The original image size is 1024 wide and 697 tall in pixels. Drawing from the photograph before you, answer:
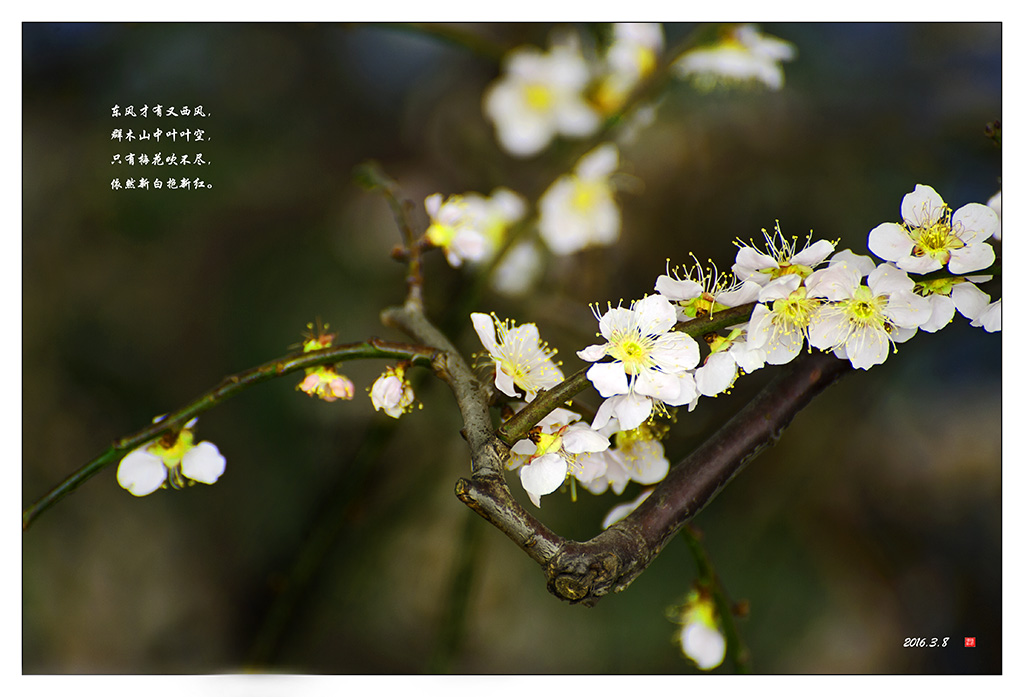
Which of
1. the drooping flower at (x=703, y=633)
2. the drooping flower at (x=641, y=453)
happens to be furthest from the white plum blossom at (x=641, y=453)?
the drooping flower at (x=703, y=633)

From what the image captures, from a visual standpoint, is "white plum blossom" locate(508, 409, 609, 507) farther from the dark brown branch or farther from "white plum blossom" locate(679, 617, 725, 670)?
"white plum blossom" locate(679, 617, 725, 670)

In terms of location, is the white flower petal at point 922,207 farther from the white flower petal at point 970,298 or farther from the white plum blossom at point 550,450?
the white plum blossom at point 550,450

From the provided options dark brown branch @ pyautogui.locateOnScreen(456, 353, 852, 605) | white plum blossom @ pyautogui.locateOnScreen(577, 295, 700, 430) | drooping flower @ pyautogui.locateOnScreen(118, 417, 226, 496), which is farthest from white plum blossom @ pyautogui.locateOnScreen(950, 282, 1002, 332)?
drooping flower @ pyautogui.locateOnScreen(118, 417, 226, 496)

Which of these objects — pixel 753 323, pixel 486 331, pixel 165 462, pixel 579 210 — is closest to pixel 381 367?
pixel 579 210

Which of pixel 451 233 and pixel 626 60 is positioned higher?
pixel 626 60

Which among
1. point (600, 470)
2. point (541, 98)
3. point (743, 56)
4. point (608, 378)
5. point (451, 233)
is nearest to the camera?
point (608, 378)

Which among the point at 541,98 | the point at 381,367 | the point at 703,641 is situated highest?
the point at 541,98

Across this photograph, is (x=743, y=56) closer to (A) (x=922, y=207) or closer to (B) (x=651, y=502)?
(A) (x=922, y=207)
